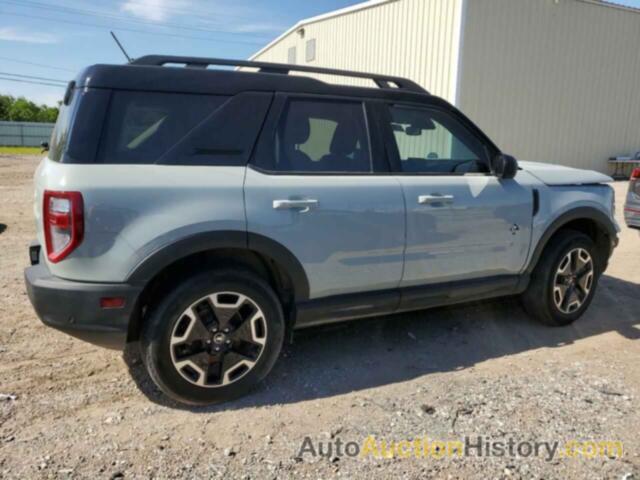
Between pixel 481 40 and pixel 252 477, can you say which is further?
pixel 481 40

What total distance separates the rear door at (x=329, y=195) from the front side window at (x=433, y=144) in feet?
0.81

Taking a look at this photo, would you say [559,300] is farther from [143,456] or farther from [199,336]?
[143,456]

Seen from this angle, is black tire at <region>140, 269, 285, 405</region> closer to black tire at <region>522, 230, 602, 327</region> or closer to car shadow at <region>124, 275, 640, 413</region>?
car shadow at <region>124, 275, 640, 413</region>

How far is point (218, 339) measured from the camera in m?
3.00

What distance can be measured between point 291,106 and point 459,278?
5.79 ft

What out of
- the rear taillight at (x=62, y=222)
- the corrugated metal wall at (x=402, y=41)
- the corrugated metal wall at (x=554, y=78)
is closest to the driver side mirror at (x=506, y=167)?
the rear taillight at (x=62, y=222)

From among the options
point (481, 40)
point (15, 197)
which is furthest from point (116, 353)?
point (481, 40)

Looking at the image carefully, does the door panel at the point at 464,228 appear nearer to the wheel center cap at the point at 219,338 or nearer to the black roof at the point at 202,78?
the black roof at the point at 202,78

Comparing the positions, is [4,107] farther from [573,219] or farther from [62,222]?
[573,219]

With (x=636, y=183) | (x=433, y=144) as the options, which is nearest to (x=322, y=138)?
(x=433, y=144)

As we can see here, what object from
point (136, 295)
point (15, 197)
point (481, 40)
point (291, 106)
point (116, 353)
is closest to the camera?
point (136, 295)

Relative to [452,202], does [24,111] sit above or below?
above

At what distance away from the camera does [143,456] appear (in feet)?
8.43

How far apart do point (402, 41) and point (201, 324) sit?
1311 centimetres
